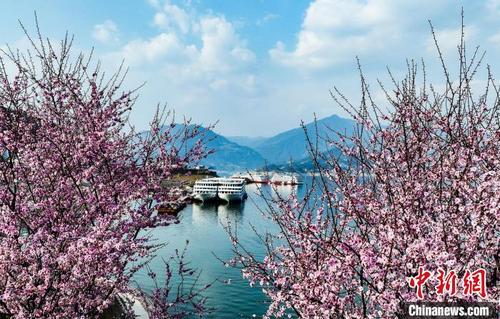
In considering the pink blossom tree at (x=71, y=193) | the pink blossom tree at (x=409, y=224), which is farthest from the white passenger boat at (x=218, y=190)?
the pink blossom tree at (x=409, y=224)

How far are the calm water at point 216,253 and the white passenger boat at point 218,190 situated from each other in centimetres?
1350

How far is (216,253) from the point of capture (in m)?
47.5

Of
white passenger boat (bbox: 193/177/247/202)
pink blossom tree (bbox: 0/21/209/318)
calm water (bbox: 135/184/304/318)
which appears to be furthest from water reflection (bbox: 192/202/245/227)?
pink blossom tree (bbox: 0/21/209/318)

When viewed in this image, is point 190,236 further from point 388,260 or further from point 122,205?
point 388,260

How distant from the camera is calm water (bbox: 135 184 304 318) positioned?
94.6 feet

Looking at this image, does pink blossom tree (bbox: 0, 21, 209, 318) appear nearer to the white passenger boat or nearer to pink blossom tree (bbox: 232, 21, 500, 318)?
pink blossom tree (bbox: 232, 21, 500, 318)

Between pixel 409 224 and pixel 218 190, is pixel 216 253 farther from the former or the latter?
pixel 218 190

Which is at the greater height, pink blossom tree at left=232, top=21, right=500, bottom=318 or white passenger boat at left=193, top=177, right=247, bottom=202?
pink blossom tree at left=232, top=21, right=500, bottom=318

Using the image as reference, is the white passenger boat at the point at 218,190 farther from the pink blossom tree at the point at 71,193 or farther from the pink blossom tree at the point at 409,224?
the pink blossom tree at the point at 409,224

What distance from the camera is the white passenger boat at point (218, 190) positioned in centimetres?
10300

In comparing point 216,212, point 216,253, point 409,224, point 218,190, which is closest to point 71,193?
point 409,224

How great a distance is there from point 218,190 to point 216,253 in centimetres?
5752

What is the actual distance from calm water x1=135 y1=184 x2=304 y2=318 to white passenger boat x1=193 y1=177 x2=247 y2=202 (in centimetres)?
1350

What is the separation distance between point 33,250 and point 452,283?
7.61 meters
